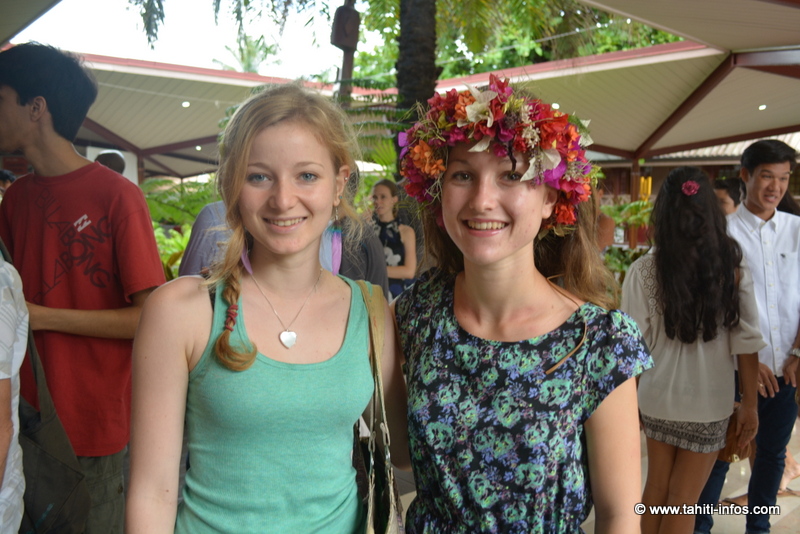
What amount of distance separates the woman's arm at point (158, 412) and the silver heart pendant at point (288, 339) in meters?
0.22

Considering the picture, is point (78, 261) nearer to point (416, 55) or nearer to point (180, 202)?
point (416, 55)

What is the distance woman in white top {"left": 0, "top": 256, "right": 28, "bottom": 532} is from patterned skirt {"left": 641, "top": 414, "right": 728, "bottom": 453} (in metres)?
3.03

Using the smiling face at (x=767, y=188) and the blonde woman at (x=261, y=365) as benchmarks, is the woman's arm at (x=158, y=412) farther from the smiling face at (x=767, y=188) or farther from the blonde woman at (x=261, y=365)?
the smiling face at (x=767, y=188)

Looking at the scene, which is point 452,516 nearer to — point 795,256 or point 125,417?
point 125,417

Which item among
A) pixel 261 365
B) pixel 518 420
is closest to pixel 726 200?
pixel 518 420

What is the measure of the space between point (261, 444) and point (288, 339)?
0.88 feet

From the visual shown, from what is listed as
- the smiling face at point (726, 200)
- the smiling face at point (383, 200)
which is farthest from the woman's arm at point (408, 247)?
the smiling face at point (726, 200)

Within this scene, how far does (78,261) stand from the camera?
2.47m

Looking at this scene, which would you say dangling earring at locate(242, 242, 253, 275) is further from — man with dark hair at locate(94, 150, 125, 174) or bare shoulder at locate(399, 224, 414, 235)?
man with dark hair at locate(94, 150, 125, 174)

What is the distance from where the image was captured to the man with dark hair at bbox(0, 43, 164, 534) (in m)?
2.44

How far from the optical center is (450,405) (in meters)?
1.74

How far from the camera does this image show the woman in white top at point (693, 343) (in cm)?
343

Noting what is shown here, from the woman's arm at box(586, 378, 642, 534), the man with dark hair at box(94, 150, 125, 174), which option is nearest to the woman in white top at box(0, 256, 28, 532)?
the woman's arm at box(586, 378, 642, 534)

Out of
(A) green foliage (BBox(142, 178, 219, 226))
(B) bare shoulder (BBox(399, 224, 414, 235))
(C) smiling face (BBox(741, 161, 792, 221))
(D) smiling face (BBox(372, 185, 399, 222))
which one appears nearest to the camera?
(C) smiling face (BBox(741, 161, 792, 221))
